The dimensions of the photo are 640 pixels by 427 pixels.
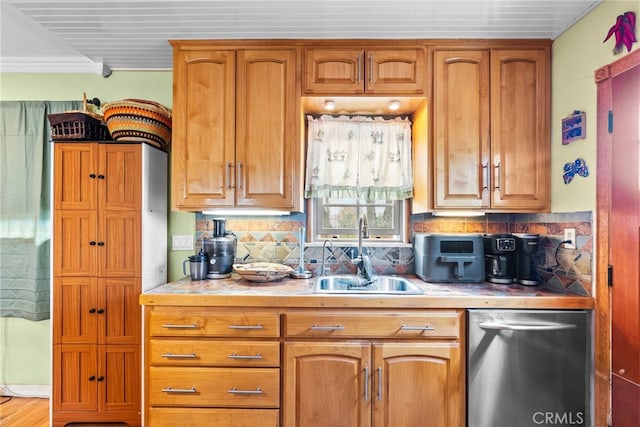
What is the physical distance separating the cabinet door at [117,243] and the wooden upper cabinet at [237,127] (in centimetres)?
31

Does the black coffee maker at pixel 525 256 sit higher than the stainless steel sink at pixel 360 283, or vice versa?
the black coffee maker at pixel 525 256

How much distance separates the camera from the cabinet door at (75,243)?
6.35ft

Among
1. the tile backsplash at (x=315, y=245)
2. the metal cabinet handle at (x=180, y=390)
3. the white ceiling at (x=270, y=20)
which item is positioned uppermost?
the white ceiling at (x=270, y=20)

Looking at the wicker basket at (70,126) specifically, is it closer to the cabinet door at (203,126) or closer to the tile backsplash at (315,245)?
the cabinet door at (203,126)

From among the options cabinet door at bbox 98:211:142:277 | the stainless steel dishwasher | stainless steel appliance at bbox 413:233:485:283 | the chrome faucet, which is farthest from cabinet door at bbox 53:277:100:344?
the stainless steel dishwasher

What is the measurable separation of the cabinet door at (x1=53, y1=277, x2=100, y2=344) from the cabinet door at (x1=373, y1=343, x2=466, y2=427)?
173cm

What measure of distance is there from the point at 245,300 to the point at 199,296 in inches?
9.4

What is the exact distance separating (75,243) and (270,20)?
5.80ft

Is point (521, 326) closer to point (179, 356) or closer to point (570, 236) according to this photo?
point (570, 236)

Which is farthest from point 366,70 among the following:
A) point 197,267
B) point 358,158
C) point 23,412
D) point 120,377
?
point 23,412

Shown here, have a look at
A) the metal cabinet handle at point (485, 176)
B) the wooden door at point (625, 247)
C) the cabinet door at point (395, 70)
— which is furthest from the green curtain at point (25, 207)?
the wooden door at point (625, 247)

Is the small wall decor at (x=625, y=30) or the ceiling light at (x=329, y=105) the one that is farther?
the ceiling light at (x=329, y=105)

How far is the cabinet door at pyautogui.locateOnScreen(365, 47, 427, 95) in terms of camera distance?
1.94 metres

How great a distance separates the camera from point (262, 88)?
6.41 feet
